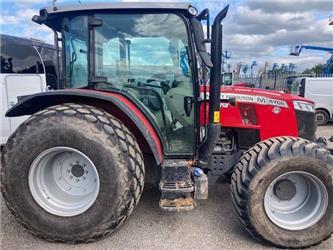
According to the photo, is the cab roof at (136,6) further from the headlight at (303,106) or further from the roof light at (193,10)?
the headlight at (303,106)

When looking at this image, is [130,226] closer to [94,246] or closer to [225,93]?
[94,246]

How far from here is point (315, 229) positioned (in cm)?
314

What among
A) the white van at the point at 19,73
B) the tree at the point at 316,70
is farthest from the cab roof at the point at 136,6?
the tree at the point at 316,70

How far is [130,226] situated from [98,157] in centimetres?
97

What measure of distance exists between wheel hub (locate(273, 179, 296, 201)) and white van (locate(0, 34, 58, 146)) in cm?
445

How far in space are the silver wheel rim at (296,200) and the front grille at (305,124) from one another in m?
0.89

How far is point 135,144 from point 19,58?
4.71m

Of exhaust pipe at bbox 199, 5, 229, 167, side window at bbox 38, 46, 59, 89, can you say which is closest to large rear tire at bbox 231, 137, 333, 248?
exhaust pipe at bbox 199, 5, 229, 167

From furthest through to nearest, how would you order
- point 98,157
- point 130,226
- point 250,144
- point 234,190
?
point 250,144 → point 130,226 → point 234,190 → point 98,157

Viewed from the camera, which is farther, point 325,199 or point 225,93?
point 225,93

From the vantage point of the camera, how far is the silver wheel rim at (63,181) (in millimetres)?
3152

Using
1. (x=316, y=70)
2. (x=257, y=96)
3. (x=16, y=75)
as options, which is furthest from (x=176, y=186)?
(x=316, y=70)

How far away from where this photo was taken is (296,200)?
11.1ft

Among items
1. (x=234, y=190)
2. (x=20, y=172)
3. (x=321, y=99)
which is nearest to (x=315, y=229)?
(x=234, y=190)
